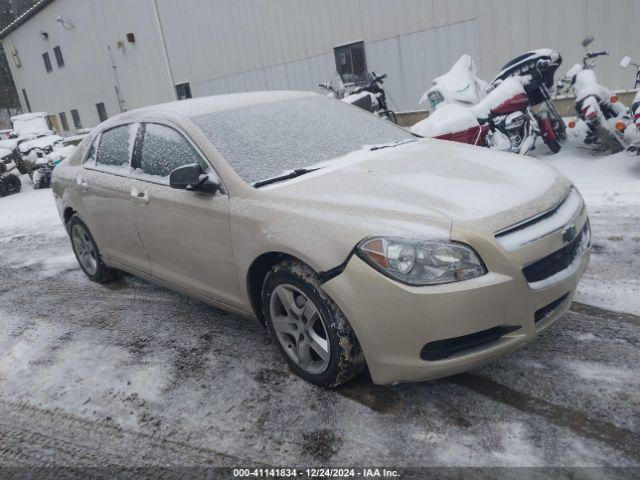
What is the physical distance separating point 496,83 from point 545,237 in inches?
219

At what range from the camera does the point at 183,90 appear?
60.2ft

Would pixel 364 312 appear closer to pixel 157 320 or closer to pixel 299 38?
pixel 157 320

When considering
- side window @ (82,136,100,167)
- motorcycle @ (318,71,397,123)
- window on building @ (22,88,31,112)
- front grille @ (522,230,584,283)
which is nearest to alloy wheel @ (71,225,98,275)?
side window @ (82,136,100,167)

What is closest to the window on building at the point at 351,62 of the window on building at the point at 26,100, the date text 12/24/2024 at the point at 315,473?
the date text 12/24/2024 at the point at 315,473

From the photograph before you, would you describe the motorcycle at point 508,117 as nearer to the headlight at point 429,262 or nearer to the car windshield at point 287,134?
the car windshield at point 287,134

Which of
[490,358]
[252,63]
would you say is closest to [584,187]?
[490,358]

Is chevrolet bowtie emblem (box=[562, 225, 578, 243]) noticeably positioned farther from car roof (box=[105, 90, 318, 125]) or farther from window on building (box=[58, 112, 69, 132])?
window on building (box=[58, 112, 69, 132])

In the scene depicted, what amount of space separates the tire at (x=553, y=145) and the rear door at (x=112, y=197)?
5.56 m

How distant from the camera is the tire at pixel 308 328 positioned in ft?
9.12

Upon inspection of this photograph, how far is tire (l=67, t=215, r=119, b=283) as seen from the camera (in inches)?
202

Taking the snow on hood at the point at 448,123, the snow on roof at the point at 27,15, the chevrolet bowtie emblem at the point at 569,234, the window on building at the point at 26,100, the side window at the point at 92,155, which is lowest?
the chevrolet bowtie emblem at the point at 569,234

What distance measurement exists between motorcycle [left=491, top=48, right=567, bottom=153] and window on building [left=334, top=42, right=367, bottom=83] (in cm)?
509

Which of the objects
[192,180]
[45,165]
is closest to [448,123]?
[192,180]

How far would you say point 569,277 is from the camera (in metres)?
2.72
